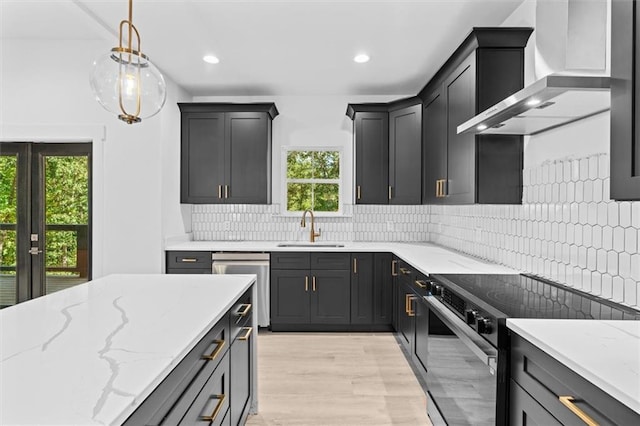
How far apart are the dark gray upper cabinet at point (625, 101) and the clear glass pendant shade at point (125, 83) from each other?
1.87m

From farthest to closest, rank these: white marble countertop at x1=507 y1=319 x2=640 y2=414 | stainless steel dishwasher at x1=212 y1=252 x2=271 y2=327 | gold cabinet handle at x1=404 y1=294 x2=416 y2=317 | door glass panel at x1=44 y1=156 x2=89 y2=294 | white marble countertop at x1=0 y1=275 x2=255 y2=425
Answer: stainless steel dishwasher at x1=212 y1=252 x2=271 y2=327
door glass panel at x1=44 y1=156 x2=89 y2=294
gold cabinet handle at x1=404 y1=294 x2=416 y2=317
white marble countertop at x1=507 y1=319 x2=640 y2=414
white marble countertop at x1=0 y1=275 x2=255 y2=425

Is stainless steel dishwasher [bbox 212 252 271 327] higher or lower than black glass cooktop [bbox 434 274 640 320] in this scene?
lower

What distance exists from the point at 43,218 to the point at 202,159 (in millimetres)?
1673

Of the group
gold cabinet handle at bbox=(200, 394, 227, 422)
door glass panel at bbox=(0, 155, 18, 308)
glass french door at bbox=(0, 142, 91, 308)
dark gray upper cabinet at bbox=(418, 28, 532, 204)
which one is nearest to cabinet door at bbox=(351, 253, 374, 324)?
dark gray upper cabinet at bbox=(418, 28, 532, 204)

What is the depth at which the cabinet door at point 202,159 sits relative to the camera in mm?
4539

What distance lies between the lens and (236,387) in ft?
6.73

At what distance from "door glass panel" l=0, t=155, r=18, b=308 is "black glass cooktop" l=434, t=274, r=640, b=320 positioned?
399cm

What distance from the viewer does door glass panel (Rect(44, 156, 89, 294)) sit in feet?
12.7

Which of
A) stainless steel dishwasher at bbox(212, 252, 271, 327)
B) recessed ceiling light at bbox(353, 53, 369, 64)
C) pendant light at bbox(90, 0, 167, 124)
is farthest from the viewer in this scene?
stainless steel dishwasher at bbox(212, 252, 271, 327)

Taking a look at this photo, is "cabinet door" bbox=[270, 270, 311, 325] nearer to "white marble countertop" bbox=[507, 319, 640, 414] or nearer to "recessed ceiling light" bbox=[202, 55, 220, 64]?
"recessed ceiling light" bbox=[202, 55, 220, 64]

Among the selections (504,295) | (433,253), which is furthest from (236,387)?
(433,253)

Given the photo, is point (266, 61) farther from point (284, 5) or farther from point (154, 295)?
point (154, 295)

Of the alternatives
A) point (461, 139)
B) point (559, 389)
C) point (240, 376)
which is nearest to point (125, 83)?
point (240, 376)

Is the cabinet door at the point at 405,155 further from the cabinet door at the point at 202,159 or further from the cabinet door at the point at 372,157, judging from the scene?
the cabinet door at the point at 202,159
